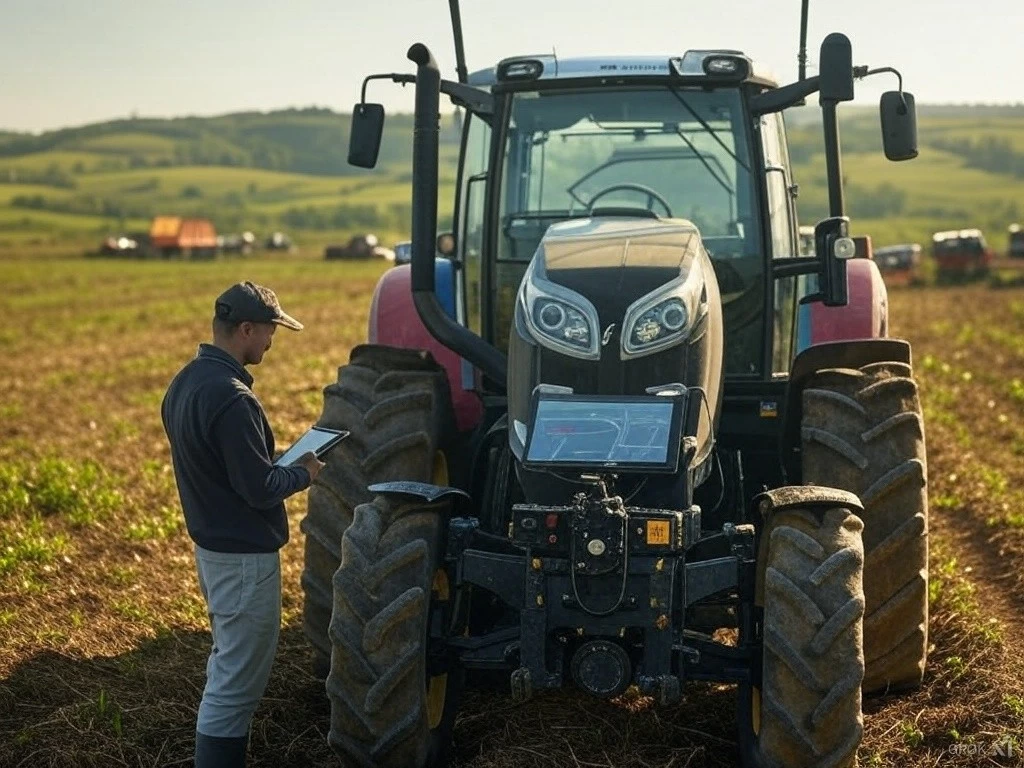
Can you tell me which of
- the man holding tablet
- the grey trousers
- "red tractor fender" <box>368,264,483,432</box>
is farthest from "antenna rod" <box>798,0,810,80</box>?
the grey trousers

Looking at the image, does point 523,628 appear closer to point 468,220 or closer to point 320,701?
point 320,701

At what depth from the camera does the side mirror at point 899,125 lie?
6.49 m

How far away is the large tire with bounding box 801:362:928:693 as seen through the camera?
19.4ft

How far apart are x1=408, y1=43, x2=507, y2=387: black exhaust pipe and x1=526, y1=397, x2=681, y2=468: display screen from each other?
1033mm

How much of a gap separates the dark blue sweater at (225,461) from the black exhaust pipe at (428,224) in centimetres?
113

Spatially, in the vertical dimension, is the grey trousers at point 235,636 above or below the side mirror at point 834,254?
below

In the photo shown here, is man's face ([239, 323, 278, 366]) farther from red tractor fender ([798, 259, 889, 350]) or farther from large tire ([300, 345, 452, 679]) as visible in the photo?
red tractor fender ([798, 259, 889, 350])

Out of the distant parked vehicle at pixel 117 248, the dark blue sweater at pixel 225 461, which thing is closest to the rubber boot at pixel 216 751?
the dark blue sweater at pixel 225 461

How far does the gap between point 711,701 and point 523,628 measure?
1482mm

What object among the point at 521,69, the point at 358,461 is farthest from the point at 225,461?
the point at 521,69

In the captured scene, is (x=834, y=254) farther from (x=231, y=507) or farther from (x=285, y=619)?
(x=285, y=619)

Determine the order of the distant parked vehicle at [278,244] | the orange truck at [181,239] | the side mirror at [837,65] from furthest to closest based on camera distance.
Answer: the distant parked vehicle at [278,244] → the orange truck at [181,239] → the side mirror at [837,65]

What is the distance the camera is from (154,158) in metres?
158

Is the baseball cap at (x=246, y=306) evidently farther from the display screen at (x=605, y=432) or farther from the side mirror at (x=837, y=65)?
the side mirror at (x=837, y=65)
